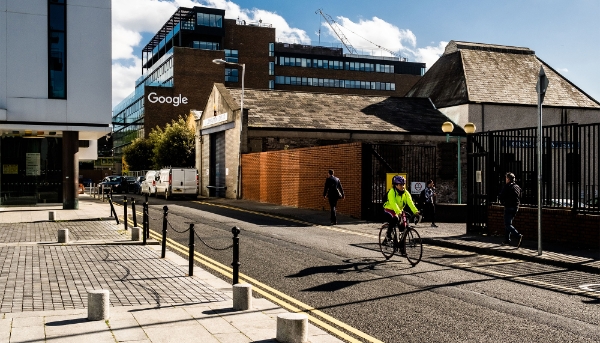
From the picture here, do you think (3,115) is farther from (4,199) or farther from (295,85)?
(295,85)

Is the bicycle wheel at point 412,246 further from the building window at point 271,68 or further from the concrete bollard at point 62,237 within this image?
the building window at point 271,68

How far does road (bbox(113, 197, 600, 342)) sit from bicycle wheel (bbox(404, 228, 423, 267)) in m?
0.21

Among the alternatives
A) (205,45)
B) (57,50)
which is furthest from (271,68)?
(57,50)

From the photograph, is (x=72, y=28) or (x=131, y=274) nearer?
(x=131, y=274)

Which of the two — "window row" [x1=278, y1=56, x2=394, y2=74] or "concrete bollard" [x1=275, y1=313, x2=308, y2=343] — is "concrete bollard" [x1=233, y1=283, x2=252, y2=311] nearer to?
"concrete bollard" [x1=275, y1=313, x2=308, y2=343]

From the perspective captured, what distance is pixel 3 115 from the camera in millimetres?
25188

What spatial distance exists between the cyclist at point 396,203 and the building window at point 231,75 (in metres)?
79.1

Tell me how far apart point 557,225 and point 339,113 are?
23860 millimetres

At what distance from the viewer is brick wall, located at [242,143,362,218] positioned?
24500mm

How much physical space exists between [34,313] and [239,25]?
90.9 meters

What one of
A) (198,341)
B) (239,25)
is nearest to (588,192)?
(198,341)

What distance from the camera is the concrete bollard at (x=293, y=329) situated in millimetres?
6094

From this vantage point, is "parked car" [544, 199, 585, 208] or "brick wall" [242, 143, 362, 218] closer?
"parked car" [544, 199, 585, 208]

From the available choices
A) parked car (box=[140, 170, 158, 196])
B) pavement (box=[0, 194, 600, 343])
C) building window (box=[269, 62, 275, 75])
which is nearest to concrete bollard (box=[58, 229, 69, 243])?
pavement (box=[0, 194, 600, 343])
